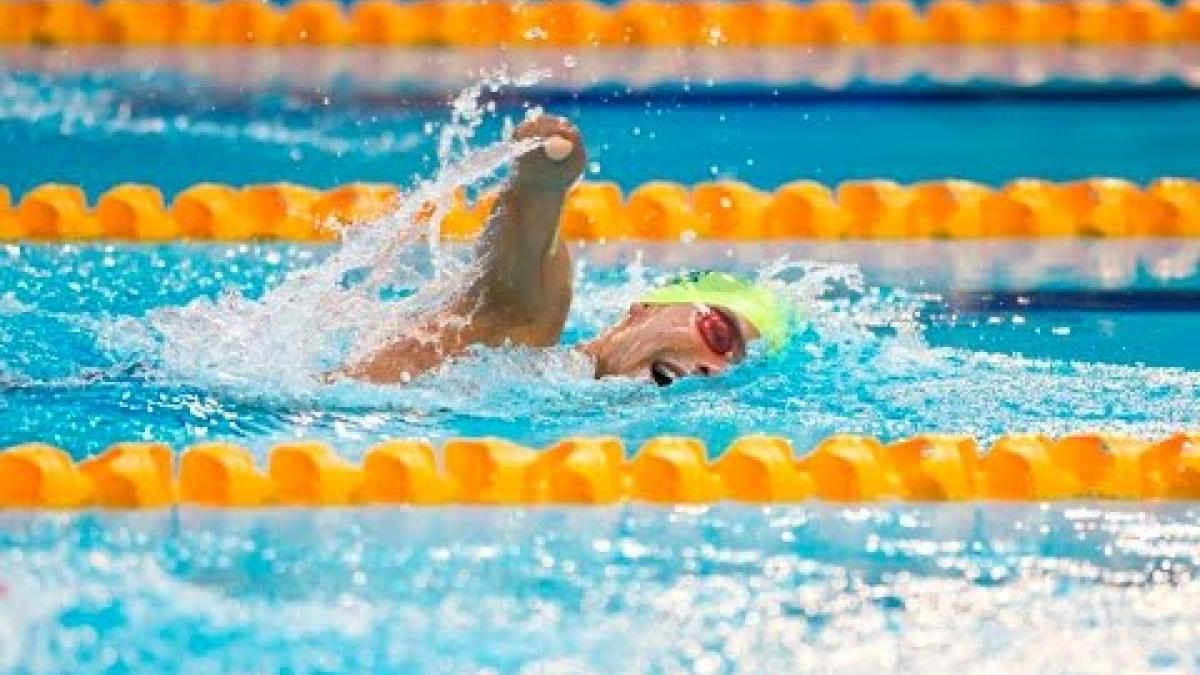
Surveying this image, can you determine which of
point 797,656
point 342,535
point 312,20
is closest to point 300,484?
point 342,535

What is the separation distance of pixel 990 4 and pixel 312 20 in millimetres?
1589

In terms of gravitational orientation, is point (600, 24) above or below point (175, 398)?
above

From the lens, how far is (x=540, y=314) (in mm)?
3070

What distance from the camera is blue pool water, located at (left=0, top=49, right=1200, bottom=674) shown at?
236 cm

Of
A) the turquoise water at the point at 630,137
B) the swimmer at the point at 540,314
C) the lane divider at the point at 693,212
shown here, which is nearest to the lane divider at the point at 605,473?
the swimmer at the point at 540,314

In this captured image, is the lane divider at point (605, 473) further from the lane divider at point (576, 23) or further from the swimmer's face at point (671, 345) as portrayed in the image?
the lane divider at point (576, 23)

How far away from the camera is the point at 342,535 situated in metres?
2.63

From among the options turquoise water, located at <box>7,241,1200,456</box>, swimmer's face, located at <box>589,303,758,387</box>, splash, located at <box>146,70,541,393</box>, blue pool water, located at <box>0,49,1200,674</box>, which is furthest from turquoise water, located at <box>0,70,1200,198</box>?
swimmer's face, located at <box>589,303,758,387</box>

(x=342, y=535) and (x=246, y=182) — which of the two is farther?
(x=246, y=182)

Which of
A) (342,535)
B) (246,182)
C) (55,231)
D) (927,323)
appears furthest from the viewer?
(246,182)

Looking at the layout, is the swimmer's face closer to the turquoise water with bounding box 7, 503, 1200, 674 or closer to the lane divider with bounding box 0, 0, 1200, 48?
the turquoise water with bounding box 7, 503, 1200, 674

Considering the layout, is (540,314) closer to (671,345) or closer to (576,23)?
(671,345)

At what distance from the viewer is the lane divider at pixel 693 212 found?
415 centimetres

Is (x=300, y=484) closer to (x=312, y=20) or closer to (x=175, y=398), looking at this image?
(x=175, y=398)
